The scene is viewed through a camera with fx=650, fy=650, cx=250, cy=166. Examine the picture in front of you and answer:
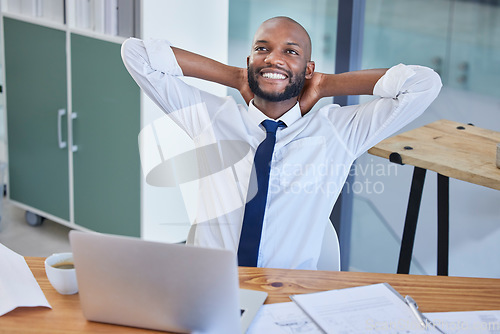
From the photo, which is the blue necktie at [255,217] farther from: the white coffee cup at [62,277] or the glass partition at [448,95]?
the glass partition at [448,95]

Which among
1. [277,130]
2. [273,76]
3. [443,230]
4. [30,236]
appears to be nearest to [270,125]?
[277,130]

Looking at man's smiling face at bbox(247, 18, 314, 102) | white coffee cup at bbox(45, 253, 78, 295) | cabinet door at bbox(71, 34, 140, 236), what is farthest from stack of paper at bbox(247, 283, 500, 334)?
cabinet door at bbox(71, 34, 140, 236)

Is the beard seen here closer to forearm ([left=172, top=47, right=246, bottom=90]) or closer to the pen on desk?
forearm ([left=172, top=47, right=246, bottom=90])

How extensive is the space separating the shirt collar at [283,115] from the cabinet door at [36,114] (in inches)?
64.7

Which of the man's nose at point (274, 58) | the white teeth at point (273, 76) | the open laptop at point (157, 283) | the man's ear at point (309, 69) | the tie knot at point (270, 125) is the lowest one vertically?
the open laptop at point (157, 283)

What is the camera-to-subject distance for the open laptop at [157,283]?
44.3 inches

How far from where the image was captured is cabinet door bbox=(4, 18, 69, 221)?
3352 millimetres

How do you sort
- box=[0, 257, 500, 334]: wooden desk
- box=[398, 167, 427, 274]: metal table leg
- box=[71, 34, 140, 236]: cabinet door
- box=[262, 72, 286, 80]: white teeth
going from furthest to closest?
box=[71, 34, 140, 236]: cabinet door < box=[398, 167, 427, 274]: metal table leg < box=[262, 72, 286, 80]: white teeth < box=[0, 257, 500, 334]: wooden desk

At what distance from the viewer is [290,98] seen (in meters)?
1.98

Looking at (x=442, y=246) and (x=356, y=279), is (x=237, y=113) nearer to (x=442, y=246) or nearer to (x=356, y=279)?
(x=356, y=279)

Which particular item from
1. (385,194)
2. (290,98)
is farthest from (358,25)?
(290,98)

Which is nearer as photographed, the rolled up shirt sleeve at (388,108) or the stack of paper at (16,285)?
the stack of paper at (16,285)

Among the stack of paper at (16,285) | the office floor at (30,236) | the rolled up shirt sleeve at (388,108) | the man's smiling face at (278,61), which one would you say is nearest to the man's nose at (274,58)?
the man's smiling face at (278,61)

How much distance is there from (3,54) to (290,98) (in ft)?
7.28
